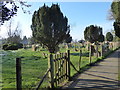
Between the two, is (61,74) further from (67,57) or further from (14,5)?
(14,5)

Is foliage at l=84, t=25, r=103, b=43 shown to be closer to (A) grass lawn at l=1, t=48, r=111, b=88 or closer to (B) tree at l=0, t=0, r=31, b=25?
(A) grass lawn at l=1, t=48, r=111, b=88

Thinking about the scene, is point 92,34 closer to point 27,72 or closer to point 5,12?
point 27,72

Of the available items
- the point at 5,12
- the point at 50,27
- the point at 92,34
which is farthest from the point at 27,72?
the point at 92,34

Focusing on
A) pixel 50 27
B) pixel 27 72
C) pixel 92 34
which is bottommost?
pixel 27 72

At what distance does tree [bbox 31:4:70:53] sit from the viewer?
2106 cm

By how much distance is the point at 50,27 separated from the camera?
834 inches

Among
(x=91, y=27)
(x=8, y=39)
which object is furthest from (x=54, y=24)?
(x=8, y=39)

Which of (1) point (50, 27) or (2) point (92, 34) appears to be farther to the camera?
(2) point (92, 34)

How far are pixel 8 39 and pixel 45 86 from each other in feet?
152

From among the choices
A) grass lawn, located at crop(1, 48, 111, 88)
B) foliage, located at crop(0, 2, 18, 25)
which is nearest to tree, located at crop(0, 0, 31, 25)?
foliage, located at crop(0, 2, 18, 25)

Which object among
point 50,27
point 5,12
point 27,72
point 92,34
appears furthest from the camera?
point 92,34

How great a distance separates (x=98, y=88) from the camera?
17.2 ft

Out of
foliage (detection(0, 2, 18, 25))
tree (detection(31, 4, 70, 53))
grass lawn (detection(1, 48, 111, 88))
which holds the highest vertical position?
tree (detection(31, 4, 70, 53))

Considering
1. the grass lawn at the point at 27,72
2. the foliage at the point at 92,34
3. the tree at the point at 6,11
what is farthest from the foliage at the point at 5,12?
the foliage at the point at 92,34
